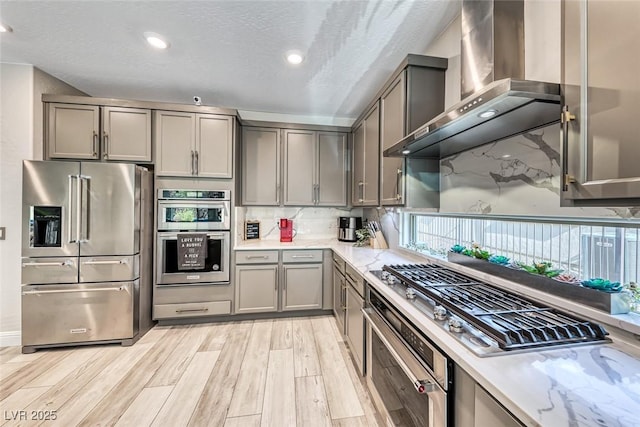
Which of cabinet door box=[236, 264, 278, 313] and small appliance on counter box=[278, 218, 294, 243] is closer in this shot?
cabinet door box=[236, 264, 278, 313]

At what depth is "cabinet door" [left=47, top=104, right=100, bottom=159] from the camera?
269cm

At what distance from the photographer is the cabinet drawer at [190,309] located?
2.90 m

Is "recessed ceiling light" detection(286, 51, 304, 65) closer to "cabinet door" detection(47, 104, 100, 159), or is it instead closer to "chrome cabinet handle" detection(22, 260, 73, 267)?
"cabinet door" detection(47, 104, 100, 159)

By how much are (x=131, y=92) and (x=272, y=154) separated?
5.78 feet

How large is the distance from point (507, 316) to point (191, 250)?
9.32 feet

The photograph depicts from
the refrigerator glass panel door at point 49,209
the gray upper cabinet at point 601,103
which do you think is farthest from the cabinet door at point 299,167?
the gray upper cabinet at point 601,103

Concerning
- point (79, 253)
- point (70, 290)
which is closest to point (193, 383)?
point (70, 290)

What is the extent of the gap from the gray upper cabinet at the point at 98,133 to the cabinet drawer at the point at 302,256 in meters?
1.88

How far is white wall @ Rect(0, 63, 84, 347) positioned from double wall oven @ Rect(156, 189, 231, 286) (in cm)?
122

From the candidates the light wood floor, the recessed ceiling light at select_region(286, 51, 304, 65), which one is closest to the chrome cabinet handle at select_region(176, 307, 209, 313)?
the light wood floor

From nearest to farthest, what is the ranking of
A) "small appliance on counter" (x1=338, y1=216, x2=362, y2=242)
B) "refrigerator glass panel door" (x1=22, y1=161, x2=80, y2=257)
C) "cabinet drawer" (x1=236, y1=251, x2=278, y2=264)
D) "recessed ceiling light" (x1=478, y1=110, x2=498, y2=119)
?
1. "recessed ceiling light" (x1=478, y1=110, x2=498, y2=119)
2. "refrigerator glass panel door" (x1=22, y1=161, x2=80, y2=257)
3. "cabinet drawer" (x1=236, y1=251, x2=278, y2=264)
4. "small appliance on counter" (x1=338, y1=216, x2=362, y2=242)

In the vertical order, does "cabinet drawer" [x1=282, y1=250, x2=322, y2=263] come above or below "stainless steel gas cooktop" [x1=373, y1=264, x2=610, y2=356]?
below

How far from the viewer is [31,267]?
7.87 feet

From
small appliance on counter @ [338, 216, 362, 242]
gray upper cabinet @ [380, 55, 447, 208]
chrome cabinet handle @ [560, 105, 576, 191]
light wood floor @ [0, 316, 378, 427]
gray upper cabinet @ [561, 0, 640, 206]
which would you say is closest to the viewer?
gray upper cabinet @ [561, 0, 640, 206]
